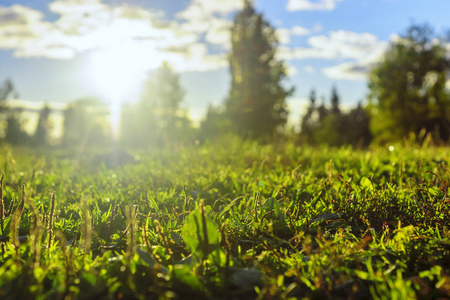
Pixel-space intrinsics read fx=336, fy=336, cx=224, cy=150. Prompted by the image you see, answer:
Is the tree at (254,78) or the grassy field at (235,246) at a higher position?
the tree at (254,78)

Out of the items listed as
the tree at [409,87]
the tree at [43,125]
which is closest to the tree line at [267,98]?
the tree at [409,87]

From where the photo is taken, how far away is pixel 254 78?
2611cm

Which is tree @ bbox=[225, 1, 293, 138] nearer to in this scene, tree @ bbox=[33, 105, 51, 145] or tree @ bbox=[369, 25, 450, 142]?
tree @ bbox=[369, 25, 450, 142]

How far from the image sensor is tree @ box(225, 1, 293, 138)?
2516 centimetres

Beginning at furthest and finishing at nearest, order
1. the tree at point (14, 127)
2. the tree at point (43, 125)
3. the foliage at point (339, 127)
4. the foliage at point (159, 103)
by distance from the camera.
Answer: the tree at point (43, 125)
the tree at point (14, 127)
the foliage at point (339, 127)
the foliage at point (159, 103)

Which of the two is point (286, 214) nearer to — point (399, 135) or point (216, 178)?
point (216, 178)

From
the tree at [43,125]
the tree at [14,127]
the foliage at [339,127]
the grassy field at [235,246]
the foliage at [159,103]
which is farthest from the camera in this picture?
the tree at [43,125]

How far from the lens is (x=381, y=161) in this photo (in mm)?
4367

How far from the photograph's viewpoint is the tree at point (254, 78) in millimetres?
25156

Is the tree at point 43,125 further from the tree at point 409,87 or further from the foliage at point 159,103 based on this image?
the tree at point 409,87

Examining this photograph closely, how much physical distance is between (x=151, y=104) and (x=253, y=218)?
41619mm

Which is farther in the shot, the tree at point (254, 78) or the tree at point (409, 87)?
the tree at point (409, 87)

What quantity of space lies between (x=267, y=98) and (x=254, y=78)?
1914 mm

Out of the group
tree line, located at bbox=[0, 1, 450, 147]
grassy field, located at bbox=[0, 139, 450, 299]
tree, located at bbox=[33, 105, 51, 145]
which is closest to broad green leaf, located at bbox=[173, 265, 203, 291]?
grassy field, located at bbox=[0, 139, 450, 299]
